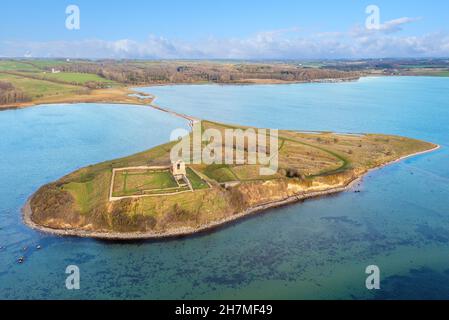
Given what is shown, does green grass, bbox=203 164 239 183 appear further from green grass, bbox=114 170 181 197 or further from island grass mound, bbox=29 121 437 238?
green grass, bbox=114 170 181 197

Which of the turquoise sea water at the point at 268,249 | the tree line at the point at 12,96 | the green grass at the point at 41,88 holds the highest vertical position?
the green grass at the point at 41,88

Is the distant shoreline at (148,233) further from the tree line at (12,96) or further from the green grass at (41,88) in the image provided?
the green grass at (41,88)

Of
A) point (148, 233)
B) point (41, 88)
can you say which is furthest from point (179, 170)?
point (41, 88)

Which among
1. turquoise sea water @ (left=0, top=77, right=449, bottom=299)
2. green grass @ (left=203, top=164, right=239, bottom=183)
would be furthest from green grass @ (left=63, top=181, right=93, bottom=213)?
green grass @ (left=203, top=164, right=239, bottom=183)

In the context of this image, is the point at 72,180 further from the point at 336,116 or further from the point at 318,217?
the point at 336,116

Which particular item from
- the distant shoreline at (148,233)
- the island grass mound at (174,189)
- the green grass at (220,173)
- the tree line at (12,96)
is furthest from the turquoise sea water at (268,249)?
the tree line at (12,96)

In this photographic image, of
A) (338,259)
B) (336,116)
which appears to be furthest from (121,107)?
(338,259)

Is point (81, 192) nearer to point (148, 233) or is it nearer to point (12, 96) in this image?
point (148, 233)

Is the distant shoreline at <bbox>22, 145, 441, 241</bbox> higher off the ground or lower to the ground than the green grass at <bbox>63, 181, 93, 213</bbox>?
lower
